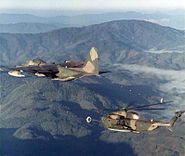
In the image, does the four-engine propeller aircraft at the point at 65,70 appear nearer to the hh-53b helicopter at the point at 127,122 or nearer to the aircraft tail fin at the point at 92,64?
the aircraft tail fin at the point at 92,64

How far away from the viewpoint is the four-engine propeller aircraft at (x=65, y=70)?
74194 mm

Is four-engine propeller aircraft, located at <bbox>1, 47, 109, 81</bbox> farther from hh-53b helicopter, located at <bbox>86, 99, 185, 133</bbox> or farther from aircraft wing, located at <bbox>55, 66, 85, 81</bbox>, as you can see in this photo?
hh-53b helicopter, located at <bbox>86, 99, 185, 133</bbox>

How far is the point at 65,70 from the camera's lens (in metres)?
74.2

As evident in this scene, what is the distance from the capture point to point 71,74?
242 ft

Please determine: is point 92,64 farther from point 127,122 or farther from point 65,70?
point 127,122

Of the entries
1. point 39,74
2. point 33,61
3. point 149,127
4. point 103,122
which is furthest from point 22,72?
point 149,127

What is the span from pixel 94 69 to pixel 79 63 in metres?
5.60

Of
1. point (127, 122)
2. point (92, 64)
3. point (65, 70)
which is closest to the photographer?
point (127, 122)

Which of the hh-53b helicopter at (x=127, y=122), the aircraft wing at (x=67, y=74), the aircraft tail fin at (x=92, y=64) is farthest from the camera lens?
the aircraft tail fin at (x=92, y=64)

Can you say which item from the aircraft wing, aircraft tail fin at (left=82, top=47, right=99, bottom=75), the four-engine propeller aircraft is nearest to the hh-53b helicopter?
the aircraft wing

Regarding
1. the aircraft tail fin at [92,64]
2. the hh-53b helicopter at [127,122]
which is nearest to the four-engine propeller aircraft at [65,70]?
the aircraft tail fin at [92,64]

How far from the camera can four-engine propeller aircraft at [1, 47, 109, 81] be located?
243ft

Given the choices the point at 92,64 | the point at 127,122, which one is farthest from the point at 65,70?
the point at 127,122

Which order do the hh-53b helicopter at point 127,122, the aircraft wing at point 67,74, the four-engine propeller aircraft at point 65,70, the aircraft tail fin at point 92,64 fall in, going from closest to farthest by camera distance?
the hh-53b helicopter at point 127,122, the aircraft wing at point 67,74, the four-engine propeller aircraft at point 65,70, the aircraft tail fin at point 92,64
